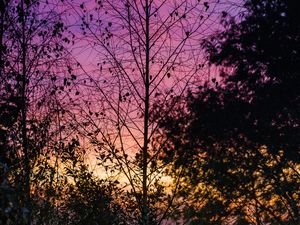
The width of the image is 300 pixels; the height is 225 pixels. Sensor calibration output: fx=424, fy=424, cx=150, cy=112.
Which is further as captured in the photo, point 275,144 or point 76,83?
point 275,144

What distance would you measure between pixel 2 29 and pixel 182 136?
5758mm

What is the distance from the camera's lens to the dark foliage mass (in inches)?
458

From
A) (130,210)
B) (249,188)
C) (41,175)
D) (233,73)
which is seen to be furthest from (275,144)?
(41,175)

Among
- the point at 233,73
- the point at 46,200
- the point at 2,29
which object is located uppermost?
the point at 2,29

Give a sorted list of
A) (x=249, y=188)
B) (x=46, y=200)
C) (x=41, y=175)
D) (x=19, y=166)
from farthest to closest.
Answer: (x=249, y=188) → (x=46, y=200) → (x=41, y=175) → (x=19, y=166)

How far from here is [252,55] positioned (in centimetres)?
1244

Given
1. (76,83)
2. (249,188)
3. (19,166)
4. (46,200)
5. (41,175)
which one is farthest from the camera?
(249,188)

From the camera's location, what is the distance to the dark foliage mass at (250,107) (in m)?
11.6

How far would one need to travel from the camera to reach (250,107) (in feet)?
43.1

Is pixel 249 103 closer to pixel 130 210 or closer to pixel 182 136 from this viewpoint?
pixel 182 136

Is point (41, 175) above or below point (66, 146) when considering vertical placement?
below

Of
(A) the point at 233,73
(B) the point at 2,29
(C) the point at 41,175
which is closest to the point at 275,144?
(A) the point at 233,73

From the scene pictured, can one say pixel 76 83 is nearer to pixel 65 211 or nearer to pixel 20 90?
pixel 20 90

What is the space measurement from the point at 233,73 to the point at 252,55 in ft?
2.59
